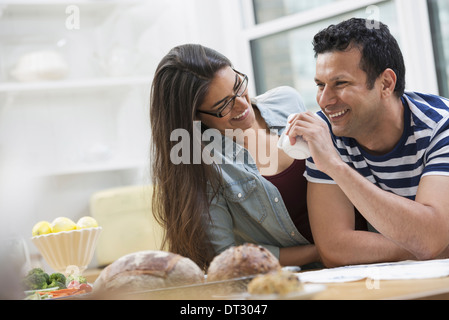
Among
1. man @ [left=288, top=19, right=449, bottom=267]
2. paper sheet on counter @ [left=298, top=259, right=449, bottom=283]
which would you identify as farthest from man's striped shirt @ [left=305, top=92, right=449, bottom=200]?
paper sheet on counter @ [left=298, top=259, right=449, bottom=283]

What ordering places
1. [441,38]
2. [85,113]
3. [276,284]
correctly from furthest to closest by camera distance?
[85,113], [441,38], [276,284]

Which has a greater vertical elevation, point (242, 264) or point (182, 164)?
point (182, 164)

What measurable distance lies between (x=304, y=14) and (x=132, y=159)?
122cm

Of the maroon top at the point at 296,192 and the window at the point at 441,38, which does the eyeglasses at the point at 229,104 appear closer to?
the maroon top at the point at 296,192

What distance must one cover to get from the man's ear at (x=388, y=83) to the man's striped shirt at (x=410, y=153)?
60 mm

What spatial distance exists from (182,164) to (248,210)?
210 millimetres

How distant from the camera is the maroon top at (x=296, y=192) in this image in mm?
1576

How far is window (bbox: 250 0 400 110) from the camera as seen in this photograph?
9.61 ft

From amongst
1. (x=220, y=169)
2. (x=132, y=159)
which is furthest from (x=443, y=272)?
(x=132, y=159)

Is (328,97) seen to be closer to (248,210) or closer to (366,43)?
(366,43)

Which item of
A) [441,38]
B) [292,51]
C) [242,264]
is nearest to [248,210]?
[242,264]

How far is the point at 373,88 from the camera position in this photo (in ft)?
4.74

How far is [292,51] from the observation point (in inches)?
125

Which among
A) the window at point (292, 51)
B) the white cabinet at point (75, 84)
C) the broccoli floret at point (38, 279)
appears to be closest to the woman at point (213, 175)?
the broccoli floret at point (38, 279)
